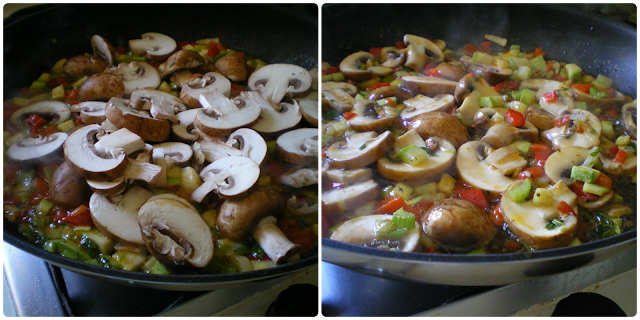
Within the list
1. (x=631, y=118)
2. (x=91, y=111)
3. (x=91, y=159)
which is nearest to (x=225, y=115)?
(x=91, y=159)

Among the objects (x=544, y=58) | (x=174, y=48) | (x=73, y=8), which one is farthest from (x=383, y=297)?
(x=73, y=8)

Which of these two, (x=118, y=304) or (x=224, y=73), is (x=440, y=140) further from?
(x=118, y=304)

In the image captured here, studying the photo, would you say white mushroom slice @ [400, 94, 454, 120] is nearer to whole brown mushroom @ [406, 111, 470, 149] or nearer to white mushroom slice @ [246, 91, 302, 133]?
whole brown mushroom @ [406, 111, 470, 149]

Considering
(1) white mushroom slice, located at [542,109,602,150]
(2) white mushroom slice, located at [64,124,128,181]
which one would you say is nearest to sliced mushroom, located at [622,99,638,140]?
(1) white mushroom slice, located at [542,109,602,150]

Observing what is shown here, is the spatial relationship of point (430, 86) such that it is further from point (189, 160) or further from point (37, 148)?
point (37, 148)

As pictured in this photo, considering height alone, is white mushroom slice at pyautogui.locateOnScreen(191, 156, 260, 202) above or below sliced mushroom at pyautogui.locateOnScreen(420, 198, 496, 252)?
above

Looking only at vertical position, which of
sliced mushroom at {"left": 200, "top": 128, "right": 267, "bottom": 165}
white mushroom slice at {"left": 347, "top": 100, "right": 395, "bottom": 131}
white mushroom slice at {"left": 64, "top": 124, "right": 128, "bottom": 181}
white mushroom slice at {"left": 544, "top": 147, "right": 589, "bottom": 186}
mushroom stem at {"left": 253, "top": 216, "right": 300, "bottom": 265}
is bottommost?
white mushroom slice at {"left": 544, "top": 147, "right": 589, "bottom": 186}
